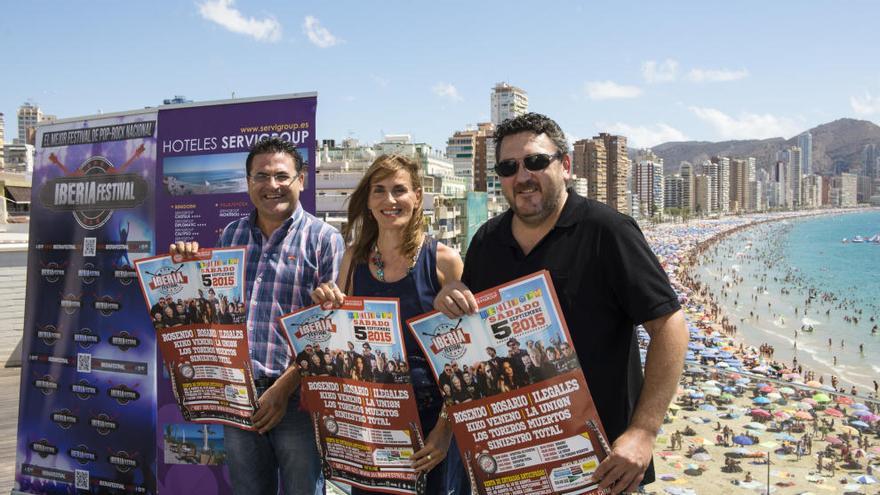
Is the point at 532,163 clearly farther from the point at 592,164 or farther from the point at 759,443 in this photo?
the point at 592,164

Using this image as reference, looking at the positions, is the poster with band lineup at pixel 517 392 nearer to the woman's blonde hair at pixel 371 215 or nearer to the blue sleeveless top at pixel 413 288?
the blue sleeveless top at pixel 413 288

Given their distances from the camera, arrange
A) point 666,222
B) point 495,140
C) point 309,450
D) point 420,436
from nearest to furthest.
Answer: point 495,140 < point 420,436 < point 309,450 < point 666,222

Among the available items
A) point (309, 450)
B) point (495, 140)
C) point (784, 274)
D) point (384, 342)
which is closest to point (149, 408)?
point (309, 450)

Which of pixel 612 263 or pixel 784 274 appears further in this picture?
pixel 784 274

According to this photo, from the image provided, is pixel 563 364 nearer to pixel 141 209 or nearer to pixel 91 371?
pixel 141 209

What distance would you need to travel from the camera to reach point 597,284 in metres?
2.04

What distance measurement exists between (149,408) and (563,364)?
2902 millimetres

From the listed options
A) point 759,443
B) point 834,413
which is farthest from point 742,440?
point 834,413

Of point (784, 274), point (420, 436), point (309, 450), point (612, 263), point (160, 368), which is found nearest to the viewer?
point (612, 263)

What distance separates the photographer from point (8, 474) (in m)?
4.77

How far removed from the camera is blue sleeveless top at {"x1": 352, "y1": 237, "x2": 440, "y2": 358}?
2457 millimetres

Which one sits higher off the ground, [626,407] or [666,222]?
[666,222]

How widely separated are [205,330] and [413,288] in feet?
3.63

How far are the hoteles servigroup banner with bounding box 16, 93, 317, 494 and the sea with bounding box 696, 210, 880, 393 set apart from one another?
2865cm
